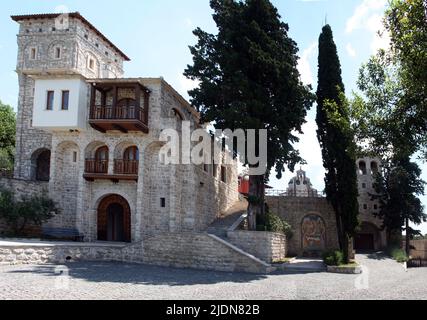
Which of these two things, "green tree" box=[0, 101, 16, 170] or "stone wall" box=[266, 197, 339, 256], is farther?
"green tree" box=[0, 101, 16, 170]

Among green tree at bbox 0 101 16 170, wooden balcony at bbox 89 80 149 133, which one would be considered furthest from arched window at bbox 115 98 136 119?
green tree at bbox 0 101 16 170

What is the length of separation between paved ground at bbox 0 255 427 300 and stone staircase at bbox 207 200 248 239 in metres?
6.22

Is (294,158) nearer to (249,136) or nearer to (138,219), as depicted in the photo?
(249,136)

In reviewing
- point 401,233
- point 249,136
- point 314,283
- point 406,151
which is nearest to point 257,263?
point 314,283

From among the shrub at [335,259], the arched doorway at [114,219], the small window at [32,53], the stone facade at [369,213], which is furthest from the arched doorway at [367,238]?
the small window at [32,53]

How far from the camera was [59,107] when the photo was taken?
21672 millimetres

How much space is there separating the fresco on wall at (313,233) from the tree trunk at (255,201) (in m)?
7.00

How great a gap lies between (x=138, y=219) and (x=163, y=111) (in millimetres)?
6206

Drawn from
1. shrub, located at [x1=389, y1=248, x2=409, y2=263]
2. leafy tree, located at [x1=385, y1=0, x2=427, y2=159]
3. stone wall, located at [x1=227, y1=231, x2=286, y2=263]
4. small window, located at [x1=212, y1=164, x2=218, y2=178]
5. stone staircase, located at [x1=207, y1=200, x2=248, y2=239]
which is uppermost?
leafy tree, located at [x1=385, y1=0, x2=427, y2=159]

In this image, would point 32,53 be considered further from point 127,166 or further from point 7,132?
point 127,166

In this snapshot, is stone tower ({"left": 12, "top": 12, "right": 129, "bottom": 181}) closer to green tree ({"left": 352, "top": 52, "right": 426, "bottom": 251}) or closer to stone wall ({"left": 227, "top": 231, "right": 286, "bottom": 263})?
stone wall ({"left": 227, "top": 231, "right": 286, "bottom": 263})

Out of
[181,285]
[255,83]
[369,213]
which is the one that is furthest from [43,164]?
[369,213]

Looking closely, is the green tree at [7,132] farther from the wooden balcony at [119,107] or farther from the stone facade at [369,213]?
the stone facade at [369,213]
